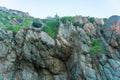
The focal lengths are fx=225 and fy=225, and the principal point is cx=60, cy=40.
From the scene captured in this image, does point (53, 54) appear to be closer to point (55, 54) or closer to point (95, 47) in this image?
point (55, 54)

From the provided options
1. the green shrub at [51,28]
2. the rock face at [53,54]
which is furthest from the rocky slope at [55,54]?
the green shrub at [51,28]

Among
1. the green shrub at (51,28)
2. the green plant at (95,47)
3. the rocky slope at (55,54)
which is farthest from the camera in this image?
the green shrub at (51,28)

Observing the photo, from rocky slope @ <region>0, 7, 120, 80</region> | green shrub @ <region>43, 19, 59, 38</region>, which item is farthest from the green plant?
green shrub @ <region>43, 19, 59, 38</region>

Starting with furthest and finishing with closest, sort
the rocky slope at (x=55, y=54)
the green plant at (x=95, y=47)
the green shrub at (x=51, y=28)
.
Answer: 1. the green shrub at (x=51, y=28)
2. the green plant at (x=95, y=47)
3. the rocky slope at (x=55, y=54)

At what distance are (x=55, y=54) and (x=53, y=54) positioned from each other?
10.0 inches

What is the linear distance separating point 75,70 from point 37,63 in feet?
16.1

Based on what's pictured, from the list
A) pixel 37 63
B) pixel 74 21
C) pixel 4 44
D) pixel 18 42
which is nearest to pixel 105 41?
pixel 74 21

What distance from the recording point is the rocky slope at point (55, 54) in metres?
27.4

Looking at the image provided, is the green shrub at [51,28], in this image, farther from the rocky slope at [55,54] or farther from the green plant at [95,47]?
the green plant at [95,47]

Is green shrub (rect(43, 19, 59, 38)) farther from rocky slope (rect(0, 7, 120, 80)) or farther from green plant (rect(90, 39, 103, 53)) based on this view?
green plant (rect(90, 39, 103, 53))

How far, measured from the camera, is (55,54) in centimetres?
2855

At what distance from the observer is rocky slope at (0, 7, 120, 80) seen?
89.9 ft

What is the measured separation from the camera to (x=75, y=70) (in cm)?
2736

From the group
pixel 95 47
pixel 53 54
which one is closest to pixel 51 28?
pixel 53 54
